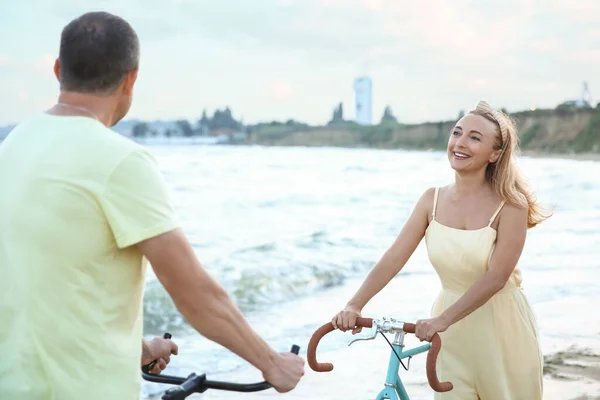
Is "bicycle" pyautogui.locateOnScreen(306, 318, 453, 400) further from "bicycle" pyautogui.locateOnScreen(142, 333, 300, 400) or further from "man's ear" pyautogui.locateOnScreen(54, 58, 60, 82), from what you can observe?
"man's ear" pyautogui.locateOnScreen(54, 58, 60, 82)

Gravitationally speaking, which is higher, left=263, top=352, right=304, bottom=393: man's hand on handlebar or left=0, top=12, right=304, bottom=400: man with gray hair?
left=0, top=12, right=304, bottom=400: man with gray hair

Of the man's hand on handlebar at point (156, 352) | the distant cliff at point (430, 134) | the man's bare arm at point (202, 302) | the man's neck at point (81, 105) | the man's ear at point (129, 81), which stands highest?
the man's ear at point (129, 81)

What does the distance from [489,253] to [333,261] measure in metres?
12.4

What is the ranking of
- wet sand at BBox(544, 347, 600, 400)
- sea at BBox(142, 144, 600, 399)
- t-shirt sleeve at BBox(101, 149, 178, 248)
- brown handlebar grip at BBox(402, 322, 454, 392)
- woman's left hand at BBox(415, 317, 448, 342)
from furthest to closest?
sea at BBox(142, 144, 600, 399)
wet sand at BBox(544, 347, 600, 400)
woman's left hand at BBox(415, 317, 448, 342)
brown handlebar grip at BBox(402, 322, 454, 392)
t-shirt sleeve at BBox(101, 149, 178, 248)

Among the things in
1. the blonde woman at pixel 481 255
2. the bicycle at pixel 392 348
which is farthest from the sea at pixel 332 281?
the bicycle at pixel 392 348

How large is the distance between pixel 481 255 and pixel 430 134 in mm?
143356

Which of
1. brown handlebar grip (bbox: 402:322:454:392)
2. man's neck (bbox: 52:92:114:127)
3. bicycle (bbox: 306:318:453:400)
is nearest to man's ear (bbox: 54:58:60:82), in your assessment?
man's neck (bbox: 52:92:114:127)

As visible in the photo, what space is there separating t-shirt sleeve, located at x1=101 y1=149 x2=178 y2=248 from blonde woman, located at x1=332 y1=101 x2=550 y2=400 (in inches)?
70.6

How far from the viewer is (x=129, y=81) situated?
80.7 inches

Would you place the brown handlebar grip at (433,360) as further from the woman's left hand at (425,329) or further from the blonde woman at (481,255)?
the blonde woman at (481,255)

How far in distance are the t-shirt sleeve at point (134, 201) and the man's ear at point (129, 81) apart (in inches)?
10.7

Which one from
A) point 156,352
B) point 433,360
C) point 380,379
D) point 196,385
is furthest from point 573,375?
point 196,385

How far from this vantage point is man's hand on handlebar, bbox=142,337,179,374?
7.62 ft

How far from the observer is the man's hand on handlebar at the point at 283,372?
208cm
